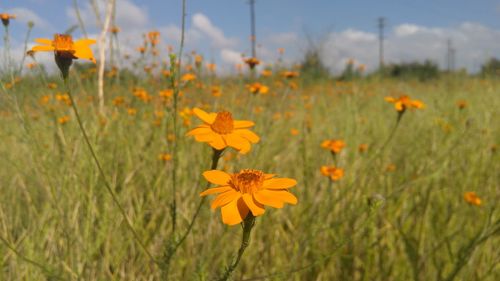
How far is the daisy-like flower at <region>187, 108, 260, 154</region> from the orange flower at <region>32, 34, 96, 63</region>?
0.27 m

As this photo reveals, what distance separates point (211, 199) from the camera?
1.69m

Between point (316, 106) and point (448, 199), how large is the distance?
2.87m

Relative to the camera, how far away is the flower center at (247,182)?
629 mm

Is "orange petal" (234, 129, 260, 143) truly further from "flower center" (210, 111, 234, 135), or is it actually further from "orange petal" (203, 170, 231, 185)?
"orange petal" (203, 170, 231, 185)

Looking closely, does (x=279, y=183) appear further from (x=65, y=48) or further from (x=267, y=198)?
(x=65, y=48)

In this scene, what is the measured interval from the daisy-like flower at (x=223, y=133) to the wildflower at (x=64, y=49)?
0.27 meters

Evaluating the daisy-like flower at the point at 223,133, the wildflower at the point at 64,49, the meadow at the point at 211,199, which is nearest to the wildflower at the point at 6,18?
the meadow at the point at 211,199

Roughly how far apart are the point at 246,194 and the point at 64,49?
1.64 feet

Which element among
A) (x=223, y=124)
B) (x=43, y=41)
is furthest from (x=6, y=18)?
(x=223, y=124)

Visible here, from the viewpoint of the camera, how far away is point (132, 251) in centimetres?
134

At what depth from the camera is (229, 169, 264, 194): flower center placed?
63 centimetres

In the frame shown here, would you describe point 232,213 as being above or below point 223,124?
below

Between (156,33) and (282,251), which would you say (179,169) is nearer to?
(282,251)

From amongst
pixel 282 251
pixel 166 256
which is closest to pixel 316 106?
pixel 282 251
